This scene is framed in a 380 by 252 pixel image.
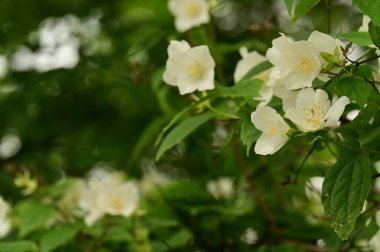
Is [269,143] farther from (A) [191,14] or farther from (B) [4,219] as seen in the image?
(B) [4,219]

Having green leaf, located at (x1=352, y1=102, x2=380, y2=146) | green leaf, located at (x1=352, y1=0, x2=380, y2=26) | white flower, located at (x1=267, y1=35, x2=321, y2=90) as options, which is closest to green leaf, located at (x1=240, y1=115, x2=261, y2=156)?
white flower, located at (x1=267, y1=35, x2=321, y2=90)

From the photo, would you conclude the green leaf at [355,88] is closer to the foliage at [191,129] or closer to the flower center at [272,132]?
the foliage at [191,129]

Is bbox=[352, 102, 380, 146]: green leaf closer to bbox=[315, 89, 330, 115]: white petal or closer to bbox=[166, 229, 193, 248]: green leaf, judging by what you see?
bbox=[315, 89, 330, 115]: white petal

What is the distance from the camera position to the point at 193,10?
6.94ft

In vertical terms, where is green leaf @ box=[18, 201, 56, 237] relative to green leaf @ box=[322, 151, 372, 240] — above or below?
below

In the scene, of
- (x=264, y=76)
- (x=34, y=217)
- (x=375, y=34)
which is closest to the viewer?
(x=375, y=34)

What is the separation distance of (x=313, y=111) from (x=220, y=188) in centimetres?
125

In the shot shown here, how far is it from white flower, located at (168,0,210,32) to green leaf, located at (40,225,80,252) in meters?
0.70

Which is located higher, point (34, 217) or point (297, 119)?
point (297, 119)

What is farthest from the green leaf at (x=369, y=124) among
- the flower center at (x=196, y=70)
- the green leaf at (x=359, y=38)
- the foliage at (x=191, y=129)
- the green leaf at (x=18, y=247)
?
the green leaf at (x=18, y=247)

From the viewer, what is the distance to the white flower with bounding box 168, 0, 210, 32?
2.08 meters

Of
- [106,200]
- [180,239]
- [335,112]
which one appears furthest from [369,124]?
[106,200]

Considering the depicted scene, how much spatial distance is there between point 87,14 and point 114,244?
1775 millimetres

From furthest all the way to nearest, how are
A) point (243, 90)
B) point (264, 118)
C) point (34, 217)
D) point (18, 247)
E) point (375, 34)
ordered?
point (34, 217) < point (18, 247) < point (243, 90) < point (264, 118) < point (375, 34)
